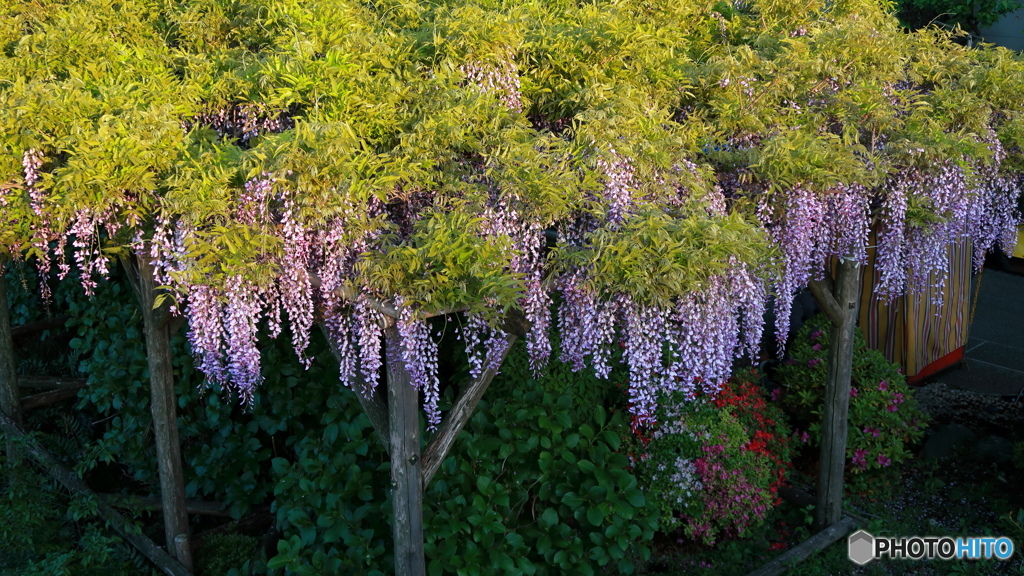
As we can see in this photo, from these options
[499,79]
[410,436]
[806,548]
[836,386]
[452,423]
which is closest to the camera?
[410,436]

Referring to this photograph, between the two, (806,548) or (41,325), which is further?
(41,325)

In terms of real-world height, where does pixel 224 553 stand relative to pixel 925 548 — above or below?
above

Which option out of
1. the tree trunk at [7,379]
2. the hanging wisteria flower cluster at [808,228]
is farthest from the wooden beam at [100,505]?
the hanging wisteria flower cluster at [808,228]

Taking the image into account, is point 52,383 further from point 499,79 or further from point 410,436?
point 499,79

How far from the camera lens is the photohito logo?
5.68m

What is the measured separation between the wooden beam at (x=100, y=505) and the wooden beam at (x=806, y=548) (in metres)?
3.75

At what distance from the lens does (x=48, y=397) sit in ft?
22.6

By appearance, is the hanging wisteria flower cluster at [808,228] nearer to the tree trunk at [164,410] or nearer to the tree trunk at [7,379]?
the tree trunk at [164,410]

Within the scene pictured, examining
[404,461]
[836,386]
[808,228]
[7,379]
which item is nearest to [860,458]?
[836,386]

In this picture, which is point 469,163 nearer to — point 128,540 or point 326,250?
point 326,250

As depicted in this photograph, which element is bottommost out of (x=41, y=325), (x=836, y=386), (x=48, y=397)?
(x=836, y=386)

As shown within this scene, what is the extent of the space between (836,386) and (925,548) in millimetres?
1392

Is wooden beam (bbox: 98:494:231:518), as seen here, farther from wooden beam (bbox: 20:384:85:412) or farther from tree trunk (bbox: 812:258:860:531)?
tree trunk (bbox: 812:258:860:531)

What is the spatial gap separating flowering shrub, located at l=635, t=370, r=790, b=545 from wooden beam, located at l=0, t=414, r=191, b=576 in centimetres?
314
